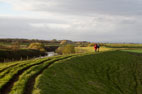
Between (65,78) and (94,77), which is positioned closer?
(65,78)

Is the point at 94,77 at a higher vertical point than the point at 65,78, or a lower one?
lower

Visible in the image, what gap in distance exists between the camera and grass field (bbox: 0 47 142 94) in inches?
877

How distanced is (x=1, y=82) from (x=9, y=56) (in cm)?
6316

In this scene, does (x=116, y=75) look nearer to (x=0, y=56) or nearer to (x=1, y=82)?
(x=1, y=82)

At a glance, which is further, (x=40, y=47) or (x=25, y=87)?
(x=40, y=47)

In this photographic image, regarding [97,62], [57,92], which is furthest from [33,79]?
[97,62]

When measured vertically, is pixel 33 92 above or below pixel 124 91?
above

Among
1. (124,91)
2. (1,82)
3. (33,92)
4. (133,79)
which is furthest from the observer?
(133,79)

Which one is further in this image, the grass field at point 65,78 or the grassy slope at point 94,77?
the grassy slope at point 94,77

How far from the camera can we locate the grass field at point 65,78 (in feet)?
73.0

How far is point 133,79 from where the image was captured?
150ft

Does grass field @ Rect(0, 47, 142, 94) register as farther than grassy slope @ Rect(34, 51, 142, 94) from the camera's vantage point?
No

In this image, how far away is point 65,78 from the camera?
3047cm

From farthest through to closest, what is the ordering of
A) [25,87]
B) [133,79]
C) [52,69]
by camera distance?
[133,79], [52,69], [25,87]
